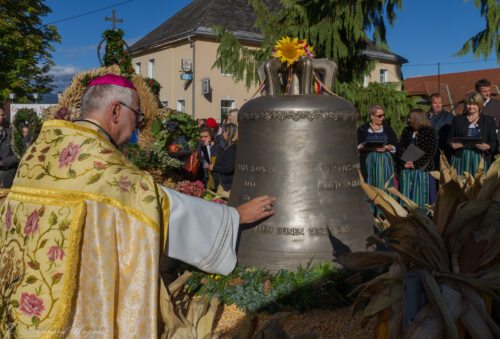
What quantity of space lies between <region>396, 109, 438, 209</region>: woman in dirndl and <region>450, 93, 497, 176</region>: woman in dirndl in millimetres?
282

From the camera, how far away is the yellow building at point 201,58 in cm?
2527

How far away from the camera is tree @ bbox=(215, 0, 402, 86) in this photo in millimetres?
10805

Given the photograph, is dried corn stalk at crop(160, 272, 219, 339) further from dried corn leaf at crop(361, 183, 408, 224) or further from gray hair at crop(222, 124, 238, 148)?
gray hair at crop(222, 124, 238, 148)

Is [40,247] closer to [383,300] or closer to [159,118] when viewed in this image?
[383,300]

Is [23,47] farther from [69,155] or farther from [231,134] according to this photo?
[69,155]

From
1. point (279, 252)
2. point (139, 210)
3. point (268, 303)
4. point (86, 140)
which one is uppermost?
point (86, 140)

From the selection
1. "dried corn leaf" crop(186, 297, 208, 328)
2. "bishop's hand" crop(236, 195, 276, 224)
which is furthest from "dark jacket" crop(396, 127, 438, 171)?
"dried corn leaf" crop(186, 297, 208, 328)

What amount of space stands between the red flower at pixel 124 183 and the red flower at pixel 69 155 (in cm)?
23

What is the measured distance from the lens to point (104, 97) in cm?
242

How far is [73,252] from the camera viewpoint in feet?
7.04

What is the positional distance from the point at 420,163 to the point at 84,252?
212 inches

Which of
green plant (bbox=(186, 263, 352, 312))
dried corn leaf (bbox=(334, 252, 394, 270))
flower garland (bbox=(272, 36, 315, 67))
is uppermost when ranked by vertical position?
flower garland (bbox=(272, 36, 315, 67))

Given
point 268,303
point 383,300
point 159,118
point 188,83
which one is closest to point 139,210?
point 383,300

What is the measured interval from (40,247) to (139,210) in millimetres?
445
